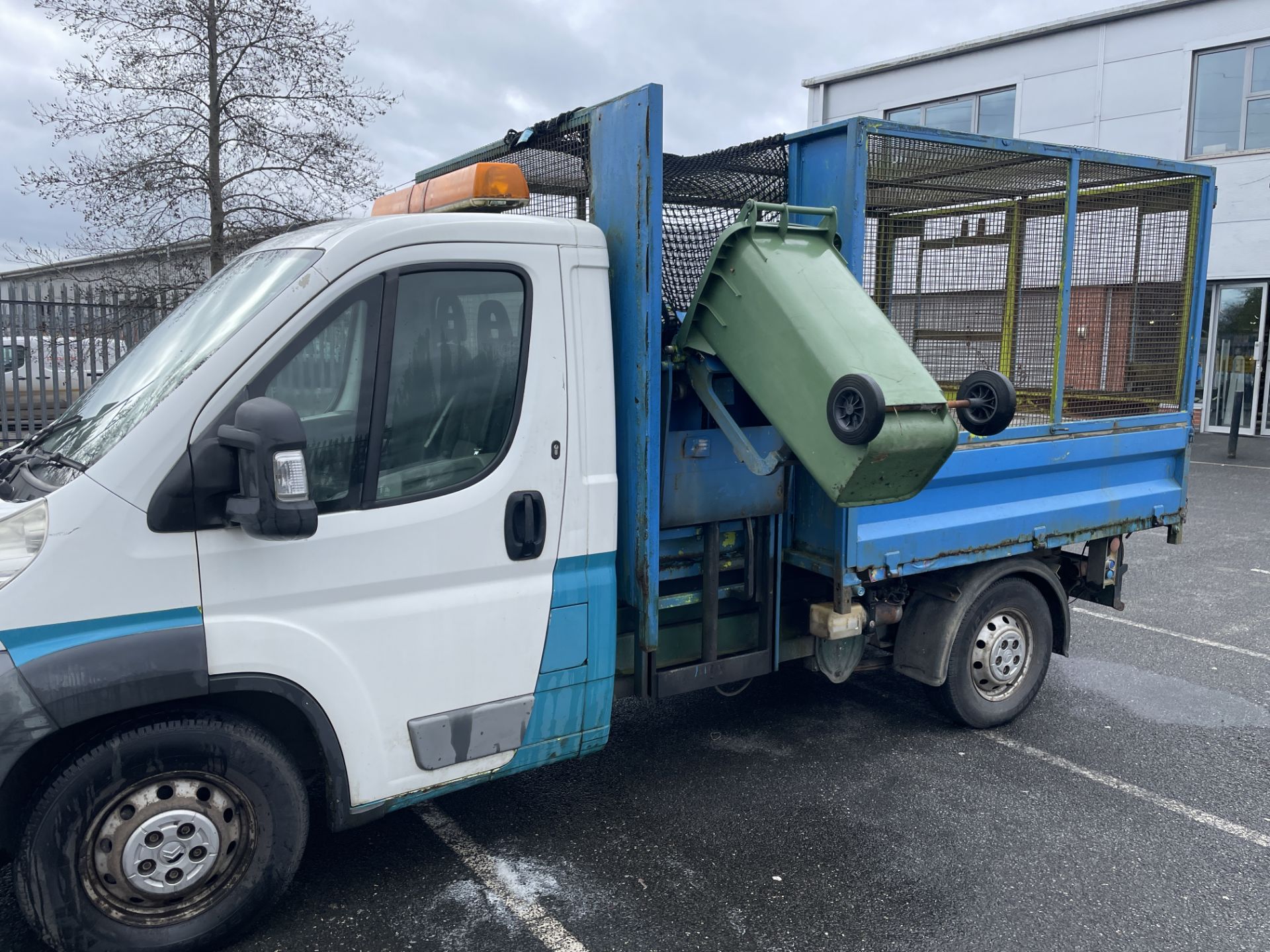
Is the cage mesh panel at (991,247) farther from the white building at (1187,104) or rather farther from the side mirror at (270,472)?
the white building at (1187,104)

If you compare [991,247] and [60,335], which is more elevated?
[991,247]

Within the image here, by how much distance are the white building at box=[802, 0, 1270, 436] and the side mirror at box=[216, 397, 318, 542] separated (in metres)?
18.4

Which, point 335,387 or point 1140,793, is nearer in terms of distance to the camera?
point 335,387

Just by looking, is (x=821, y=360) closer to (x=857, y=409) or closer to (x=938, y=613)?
(x=857, y=409)

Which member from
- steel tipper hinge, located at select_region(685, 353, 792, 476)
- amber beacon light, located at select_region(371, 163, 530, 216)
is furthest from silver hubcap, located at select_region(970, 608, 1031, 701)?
amber beacon light, located at select_region(371, 163, 530, 216)

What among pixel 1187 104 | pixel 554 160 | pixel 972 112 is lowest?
pixel 554 160

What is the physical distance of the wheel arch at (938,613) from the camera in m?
4.50

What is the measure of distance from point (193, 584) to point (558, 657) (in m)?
1.20

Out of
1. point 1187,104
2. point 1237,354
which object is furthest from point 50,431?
point 1237,354

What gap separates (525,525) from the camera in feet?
10.6

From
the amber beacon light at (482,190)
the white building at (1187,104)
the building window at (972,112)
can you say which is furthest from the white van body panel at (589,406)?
the building window at (972,112)

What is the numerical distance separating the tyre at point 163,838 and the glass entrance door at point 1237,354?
61.2ft

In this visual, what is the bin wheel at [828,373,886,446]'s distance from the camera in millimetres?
3008

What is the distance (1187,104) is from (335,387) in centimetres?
1893
